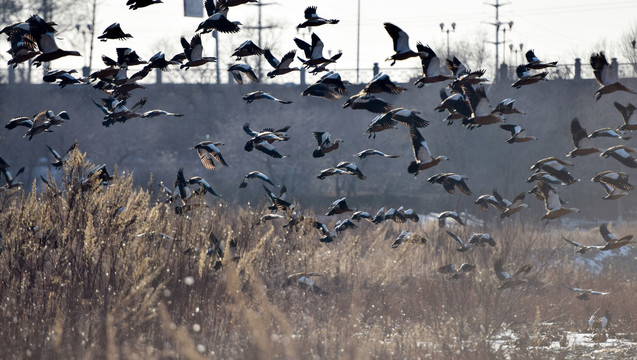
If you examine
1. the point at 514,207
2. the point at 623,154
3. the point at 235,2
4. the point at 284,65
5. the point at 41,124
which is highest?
the point at 235,2

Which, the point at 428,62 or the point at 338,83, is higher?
the point at 428,62

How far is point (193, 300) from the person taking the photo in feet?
30.6

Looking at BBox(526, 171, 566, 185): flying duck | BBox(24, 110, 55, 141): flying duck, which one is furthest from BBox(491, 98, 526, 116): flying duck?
BBox(24, 110, 55, 141): flying duck

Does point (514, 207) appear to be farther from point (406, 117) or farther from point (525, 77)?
point (406, 117)

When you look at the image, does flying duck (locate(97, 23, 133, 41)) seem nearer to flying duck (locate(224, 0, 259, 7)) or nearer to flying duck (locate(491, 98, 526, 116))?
flying duck (locate(224, 0, 259, 7))

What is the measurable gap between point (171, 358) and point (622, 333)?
7.49 meters

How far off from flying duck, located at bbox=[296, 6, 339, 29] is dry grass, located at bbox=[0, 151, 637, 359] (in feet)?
9.76

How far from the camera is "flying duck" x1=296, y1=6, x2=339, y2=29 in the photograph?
673 centimetres

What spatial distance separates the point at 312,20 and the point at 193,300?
4.20 metres

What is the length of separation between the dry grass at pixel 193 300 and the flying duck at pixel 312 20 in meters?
2.98

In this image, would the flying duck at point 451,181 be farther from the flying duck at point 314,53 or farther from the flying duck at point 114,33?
the flying duck at point 114,33

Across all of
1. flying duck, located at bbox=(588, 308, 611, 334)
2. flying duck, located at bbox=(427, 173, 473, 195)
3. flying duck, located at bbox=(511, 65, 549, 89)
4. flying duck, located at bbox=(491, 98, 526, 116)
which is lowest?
flying duck, located at bbox=(588, 308, 611, 334)

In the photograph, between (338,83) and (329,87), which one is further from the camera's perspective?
(329,87)

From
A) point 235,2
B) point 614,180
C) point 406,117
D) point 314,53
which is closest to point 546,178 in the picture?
point 614,180
